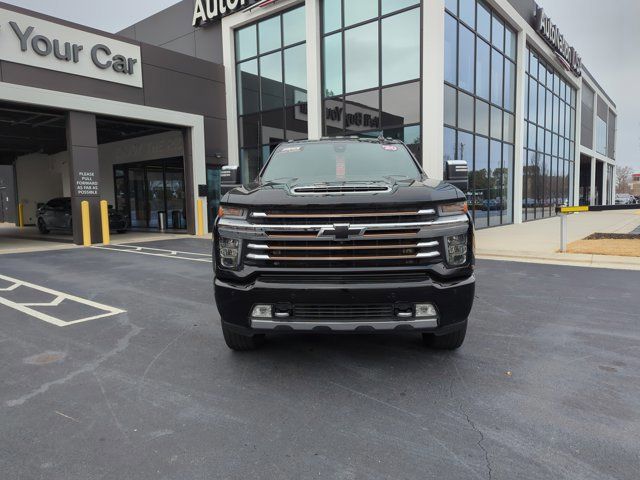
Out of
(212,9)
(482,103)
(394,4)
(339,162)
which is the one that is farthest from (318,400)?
(212,9)

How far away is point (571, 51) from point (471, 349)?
29.0 m

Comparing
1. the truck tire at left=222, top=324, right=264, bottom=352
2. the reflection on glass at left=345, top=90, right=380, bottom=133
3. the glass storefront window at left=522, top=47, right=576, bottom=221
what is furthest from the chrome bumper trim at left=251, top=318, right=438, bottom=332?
the glass storefront window at left=522, top=47, right=576, bottom=221

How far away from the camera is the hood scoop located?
3195mm

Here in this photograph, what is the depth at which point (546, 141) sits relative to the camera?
23.8 m

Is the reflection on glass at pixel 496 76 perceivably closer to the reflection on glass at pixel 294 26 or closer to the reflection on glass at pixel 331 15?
the reflection on glass at pixel 331 15

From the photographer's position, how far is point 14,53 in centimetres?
1168

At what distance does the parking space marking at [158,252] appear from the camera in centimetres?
996

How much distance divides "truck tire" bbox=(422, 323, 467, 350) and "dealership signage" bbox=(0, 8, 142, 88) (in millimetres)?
13575

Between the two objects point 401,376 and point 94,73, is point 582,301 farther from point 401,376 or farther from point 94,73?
point 94,73

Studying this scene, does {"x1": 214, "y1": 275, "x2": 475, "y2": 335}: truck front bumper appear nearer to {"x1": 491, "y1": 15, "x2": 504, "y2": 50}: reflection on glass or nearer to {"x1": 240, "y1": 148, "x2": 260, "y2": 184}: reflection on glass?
{"x1": 240, "y1": 148, "x2": 260, "y2": 184}: reflection on glass

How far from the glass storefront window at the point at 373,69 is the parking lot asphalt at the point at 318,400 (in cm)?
972

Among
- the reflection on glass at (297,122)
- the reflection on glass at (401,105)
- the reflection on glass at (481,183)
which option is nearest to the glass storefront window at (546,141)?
the reflection on glass at (481,183)

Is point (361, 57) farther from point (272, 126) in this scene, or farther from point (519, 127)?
point (519, 127)

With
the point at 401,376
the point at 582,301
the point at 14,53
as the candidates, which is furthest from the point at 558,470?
the point at 14,53
